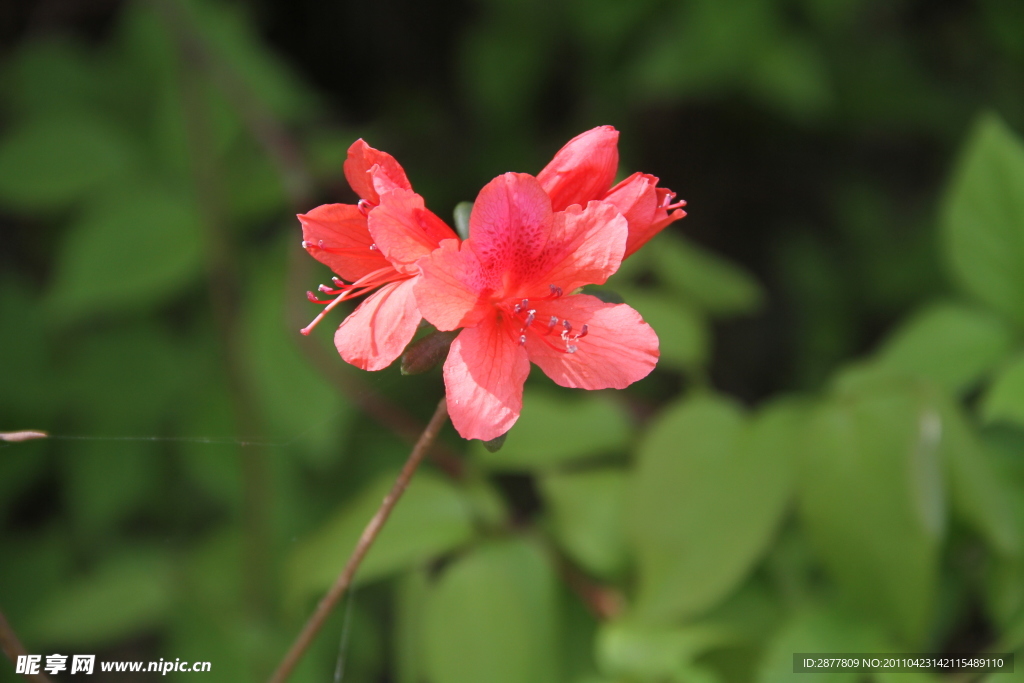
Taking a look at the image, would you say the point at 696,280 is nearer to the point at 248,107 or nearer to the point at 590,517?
the point at 590,517

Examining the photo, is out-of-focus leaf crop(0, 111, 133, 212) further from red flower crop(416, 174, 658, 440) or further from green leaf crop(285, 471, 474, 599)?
red flower crop(416, 174, 658, 440)

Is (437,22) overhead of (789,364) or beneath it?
overhead

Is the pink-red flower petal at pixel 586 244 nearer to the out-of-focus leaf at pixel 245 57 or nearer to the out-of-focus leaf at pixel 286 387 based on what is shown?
the out-of-focus leaf at pixel 286 387

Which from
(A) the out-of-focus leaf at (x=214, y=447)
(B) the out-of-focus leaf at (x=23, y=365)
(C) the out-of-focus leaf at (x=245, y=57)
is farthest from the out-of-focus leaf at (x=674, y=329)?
(B) the out-of-focus leaf at (x=23, y=365)

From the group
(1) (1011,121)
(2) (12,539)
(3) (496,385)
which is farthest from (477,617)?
(1) (1011,121)

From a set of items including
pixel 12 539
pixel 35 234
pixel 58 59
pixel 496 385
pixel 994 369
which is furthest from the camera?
pixel 35 234

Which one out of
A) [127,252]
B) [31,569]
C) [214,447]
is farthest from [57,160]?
[31,569]

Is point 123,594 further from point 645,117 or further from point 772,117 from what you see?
point 772,117
